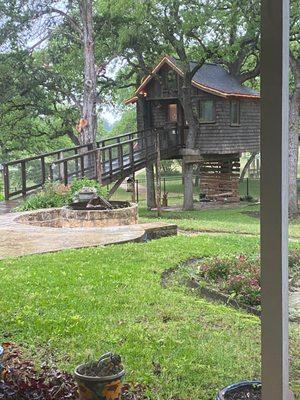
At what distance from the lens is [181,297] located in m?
3.86

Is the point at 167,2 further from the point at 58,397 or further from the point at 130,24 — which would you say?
the point at 58,397

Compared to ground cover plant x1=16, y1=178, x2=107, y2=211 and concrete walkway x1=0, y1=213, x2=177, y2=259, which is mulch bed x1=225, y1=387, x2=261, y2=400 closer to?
concrete walkway x1=0, y1=213, x2=177, y2=259

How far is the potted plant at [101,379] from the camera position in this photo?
78.3 inches

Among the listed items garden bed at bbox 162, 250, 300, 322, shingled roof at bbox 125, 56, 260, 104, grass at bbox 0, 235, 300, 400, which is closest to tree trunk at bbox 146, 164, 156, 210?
shingled roof at bbox 125, 56, 260, 104

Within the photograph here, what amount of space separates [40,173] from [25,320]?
9.16 metres

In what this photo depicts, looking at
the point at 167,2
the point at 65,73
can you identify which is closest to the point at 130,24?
the point at 167,2

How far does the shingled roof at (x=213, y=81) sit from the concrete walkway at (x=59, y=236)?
9116mm

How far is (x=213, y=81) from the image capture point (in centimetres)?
1719

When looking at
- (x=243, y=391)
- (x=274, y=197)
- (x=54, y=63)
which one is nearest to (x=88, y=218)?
(x=243, y=391)

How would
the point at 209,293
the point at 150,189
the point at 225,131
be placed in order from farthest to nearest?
the point at 150,189, the point at 225,131, the point at 209,293

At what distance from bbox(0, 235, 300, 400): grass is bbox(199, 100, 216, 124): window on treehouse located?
12.4m

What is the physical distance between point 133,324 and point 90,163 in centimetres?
1017

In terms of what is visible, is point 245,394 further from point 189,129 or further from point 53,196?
point 189,129

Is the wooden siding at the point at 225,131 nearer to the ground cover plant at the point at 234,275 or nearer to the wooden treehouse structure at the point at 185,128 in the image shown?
the wooden treehouse structure at the point at 185,128
